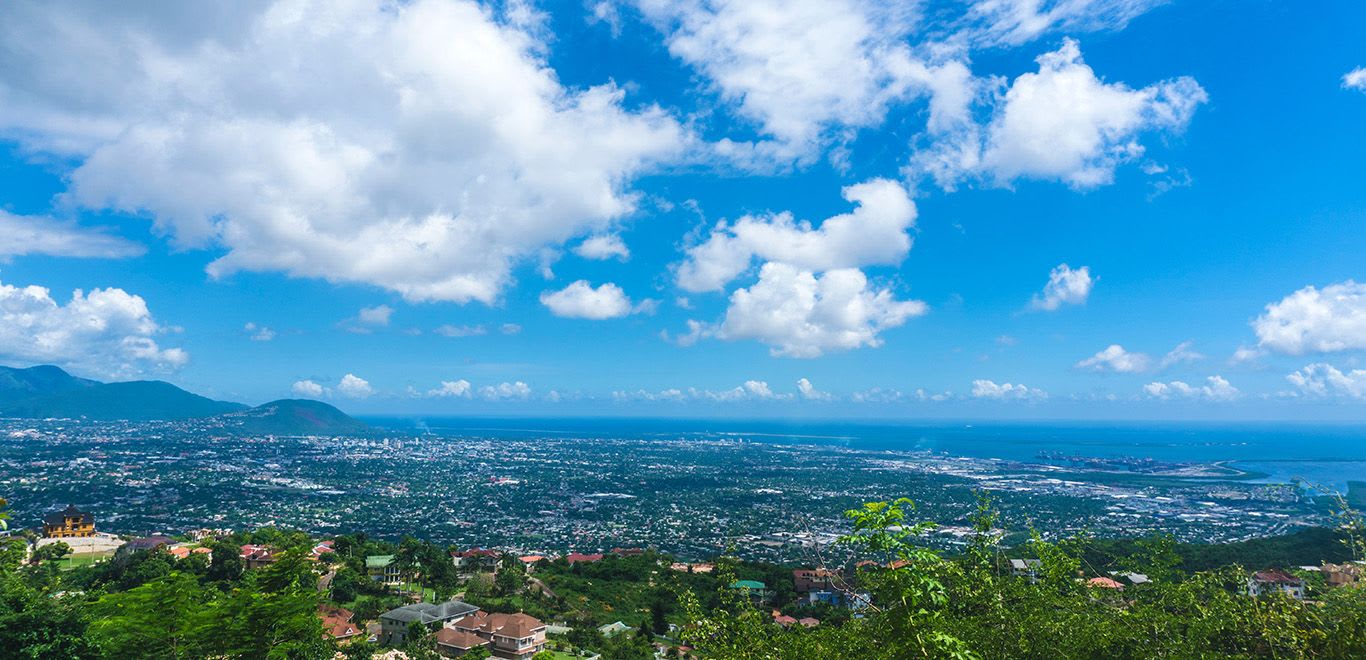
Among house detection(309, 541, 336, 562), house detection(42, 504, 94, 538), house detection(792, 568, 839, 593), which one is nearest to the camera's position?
house detection(309, 541, 336, 562)

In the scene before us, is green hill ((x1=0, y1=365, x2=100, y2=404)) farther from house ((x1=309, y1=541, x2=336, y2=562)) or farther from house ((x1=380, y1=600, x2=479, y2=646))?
house ((x1=380, y1=600, x2=479, y2=646))

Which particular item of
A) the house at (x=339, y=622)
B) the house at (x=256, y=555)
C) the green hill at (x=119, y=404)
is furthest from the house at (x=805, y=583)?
the green hill at (x=119, y=404)

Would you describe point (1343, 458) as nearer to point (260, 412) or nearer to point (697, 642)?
point (697, 642)

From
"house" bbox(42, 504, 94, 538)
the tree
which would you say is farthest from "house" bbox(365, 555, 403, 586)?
"house" bbox(42, 504, 94, 538)

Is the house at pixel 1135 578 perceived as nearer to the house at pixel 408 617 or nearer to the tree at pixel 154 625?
the tree at pixel 154 625

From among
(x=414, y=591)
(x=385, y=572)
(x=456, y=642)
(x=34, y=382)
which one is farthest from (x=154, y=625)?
(x=34, y=382)

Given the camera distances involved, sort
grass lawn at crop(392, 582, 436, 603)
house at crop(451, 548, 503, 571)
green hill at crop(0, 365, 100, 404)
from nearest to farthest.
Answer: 1. grass lawn at crop(392, 582, 436, 603)
2. house at crop(451, 548, 503, 571)
3. green hill at crop(0, 365, 100, 404)
